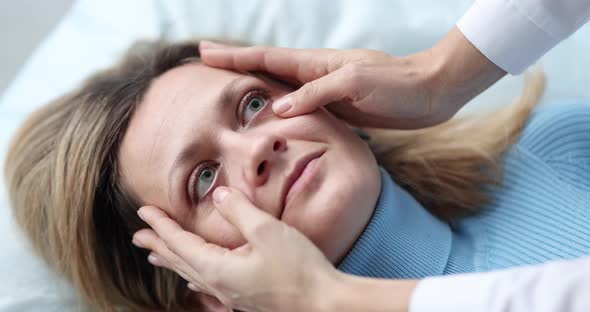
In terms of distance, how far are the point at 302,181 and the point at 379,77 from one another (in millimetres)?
250

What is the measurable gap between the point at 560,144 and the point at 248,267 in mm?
657

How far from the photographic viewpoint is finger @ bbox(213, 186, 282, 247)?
76 cm

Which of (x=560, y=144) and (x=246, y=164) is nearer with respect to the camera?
(x=246, y=164)

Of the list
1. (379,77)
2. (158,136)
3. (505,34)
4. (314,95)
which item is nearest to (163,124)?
(158,136)

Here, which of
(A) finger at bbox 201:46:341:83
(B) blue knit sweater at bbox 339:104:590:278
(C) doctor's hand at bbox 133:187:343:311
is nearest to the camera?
(C) doctor's hand at bbox 133:187:343:311

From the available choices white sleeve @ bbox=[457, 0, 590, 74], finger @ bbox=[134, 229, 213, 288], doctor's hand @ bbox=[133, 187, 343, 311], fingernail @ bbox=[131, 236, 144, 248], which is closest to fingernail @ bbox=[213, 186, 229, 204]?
doctor's hand @ bbox=[133, 187, 343, 311]

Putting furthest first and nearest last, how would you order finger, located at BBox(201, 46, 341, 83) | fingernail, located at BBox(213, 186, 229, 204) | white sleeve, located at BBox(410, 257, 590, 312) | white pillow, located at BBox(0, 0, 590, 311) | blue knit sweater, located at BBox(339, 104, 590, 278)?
white pillow, located at BBox(0, 0, 590, 311), finger, located at BBox(201, 46, 341, 83), blue knit sweater, located at BBox(339, 104, 590, 278), fingernail, located at BBox(213, 186, 229, 204), white sleeve, located at BBox(410, 257, 590, 312)

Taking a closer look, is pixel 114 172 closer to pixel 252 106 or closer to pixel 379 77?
pixel 252 106

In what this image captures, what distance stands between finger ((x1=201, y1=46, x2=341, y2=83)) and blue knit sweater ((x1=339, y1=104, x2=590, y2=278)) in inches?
8.7

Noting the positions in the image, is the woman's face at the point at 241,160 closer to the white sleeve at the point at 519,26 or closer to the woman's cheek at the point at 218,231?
the woman's cheek at the point at 218,231

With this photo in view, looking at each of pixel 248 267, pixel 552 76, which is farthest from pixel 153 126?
pixel 552 76

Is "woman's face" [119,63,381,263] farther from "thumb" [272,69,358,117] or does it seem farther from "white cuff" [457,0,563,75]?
"white cuff" [457,0,563,75]

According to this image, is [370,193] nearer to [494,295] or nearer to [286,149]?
[286,149]

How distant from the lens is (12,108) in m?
1.36
